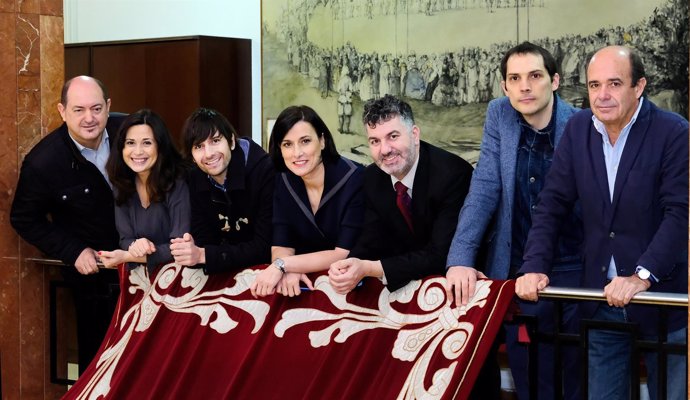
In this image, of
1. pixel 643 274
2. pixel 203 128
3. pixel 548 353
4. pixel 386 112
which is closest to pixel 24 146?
pixel 203 128

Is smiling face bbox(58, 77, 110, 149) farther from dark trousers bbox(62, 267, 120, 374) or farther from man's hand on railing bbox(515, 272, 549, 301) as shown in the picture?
man's hand on railing bbox(515, 272, 549, 301)

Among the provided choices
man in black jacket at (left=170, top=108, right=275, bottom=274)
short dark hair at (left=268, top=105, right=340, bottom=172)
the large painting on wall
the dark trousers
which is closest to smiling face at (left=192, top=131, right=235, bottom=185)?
man in black jacket at (left=170, top=108, right=275, bottom=274)

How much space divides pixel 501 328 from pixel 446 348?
305mm

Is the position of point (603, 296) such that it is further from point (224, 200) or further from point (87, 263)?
point (87, 263)

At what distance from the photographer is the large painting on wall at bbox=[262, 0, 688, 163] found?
910 centimetres

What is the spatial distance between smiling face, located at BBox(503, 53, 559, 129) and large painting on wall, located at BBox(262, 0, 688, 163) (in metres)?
4.31

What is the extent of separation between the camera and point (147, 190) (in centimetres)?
590

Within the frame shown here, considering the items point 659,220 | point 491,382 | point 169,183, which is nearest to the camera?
point 659,220

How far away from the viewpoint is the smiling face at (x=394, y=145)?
5.03 meters

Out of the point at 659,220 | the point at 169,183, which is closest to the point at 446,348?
the point at 659,220

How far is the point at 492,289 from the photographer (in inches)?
185

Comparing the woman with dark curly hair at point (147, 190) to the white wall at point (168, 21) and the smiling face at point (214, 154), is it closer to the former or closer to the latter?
the smiling face at point (214, 154)

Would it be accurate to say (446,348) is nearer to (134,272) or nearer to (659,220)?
(659,220)

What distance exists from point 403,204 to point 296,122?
68 cm
